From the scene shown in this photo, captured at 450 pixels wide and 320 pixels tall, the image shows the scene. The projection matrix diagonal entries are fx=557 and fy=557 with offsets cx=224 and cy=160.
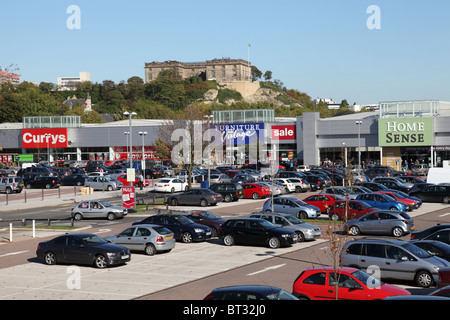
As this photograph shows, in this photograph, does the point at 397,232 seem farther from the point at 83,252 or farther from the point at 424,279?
the point at 83,252

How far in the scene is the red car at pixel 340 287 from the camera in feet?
45.9

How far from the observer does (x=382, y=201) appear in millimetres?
34062

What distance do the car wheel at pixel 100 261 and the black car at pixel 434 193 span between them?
27594 mm

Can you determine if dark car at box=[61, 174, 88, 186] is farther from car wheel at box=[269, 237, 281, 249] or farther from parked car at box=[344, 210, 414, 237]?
car wheel at box=[269, 237, 281, 249]

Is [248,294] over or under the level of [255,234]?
over

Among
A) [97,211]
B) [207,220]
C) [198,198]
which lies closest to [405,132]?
[198,198]

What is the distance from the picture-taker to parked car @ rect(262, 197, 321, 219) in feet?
108

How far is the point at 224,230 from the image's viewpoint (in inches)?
1007

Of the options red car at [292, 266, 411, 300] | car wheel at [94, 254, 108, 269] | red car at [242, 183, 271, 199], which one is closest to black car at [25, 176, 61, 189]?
red car at [242, 183, 271, 199]

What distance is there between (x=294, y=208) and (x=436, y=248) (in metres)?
14.3

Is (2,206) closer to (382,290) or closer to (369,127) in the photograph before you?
(382,290)

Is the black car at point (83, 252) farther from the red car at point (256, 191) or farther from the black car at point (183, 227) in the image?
the red car at point (256, 191)

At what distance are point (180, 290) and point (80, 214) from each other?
64.3ft

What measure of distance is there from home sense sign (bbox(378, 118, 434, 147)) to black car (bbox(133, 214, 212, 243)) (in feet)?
170
